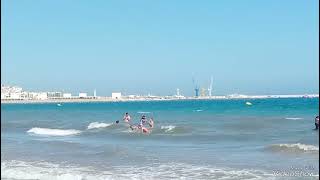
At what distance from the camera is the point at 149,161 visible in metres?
17.1

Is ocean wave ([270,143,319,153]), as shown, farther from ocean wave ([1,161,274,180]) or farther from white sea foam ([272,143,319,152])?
ocean wave ([1,161,274,180])

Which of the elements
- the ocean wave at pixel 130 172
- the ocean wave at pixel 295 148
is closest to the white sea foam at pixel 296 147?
the ocean wave at pixel 295 148

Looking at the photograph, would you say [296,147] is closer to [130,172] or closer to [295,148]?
[295,148]

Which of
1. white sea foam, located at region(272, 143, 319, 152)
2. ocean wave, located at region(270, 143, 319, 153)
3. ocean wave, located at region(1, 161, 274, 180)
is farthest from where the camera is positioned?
white sea foam, located at region(272, 143, 319, 152)

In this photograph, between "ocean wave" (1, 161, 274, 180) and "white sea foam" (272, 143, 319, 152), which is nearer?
"ocean wave" (1, 161, 274, 180)

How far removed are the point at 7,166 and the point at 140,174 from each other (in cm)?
405

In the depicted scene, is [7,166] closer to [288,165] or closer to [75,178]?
[75,178]

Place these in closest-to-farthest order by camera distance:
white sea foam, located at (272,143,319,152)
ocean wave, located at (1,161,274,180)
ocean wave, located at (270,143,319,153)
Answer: ocean wave, located at (1,161,274,180), ocean wave, located at (270,143,319,153), white sea foam, located at (272,143,319,152)

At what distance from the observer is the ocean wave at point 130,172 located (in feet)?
45.0

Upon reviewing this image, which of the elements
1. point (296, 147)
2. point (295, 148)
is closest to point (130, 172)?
point (295, 148)

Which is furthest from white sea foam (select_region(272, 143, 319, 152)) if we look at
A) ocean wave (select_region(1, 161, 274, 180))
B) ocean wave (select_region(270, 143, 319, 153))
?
ocean wave (select_region(1, 161, 274, 180))

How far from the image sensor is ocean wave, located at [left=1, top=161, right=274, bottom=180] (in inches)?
540

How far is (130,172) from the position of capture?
14617 mm

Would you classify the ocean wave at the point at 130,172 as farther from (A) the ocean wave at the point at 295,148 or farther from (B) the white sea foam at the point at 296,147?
(B) the white sea foam at the point at 296,147
